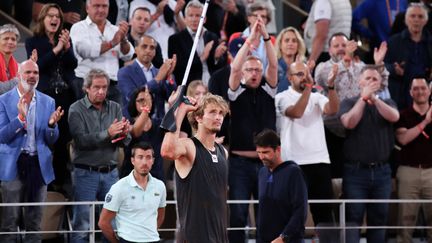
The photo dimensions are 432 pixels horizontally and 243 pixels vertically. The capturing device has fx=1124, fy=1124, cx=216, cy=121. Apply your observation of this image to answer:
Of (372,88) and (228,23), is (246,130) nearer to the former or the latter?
(372,88)

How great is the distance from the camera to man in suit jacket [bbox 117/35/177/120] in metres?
12.7

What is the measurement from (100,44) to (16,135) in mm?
1932

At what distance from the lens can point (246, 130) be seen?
1253 cm

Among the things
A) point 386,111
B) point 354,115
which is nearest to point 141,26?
point 354,115

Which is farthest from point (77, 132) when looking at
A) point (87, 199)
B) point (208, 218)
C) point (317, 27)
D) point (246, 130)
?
point (317, 27)

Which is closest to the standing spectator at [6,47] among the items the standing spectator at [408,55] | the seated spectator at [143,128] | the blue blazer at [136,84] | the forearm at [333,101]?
the blue blazer at [136,84]

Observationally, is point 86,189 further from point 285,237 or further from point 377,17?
point 377,17

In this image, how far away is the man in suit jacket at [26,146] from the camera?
37.5 ft

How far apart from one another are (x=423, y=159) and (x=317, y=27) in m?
2.47

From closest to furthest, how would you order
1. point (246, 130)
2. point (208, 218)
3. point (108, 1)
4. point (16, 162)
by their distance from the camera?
1. point (208, 218)
2. point (16, 162)
3. point (246, 130)
4. point (108, 1)

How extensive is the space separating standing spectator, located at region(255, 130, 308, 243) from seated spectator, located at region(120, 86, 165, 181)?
154 cm

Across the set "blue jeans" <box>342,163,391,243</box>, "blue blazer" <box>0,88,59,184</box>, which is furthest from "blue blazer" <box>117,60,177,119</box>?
"blue jeans" <box>342,163,391,243</box>

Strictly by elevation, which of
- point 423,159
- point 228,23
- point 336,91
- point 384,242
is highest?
Result: point 228,23

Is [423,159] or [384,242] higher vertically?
[423,159]
